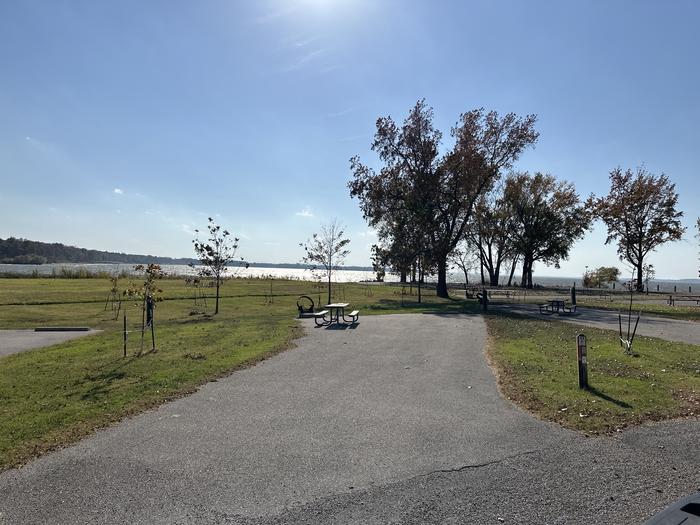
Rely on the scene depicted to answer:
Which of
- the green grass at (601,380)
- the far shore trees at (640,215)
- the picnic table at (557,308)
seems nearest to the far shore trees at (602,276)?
the far shore trees at (640,215)

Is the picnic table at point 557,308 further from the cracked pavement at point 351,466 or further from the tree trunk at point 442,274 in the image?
the cracked pavement at point 351,466

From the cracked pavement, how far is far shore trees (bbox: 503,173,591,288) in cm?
5427

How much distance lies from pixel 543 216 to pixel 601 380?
5350 centimetres

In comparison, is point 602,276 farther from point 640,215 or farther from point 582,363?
point 582,363

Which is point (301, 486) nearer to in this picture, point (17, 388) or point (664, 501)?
point (664, 501)

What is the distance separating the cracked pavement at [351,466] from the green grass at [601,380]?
17.5 inches

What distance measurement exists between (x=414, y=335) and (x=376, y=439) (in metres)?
9.55

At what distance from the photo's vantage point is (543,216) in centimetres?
5706

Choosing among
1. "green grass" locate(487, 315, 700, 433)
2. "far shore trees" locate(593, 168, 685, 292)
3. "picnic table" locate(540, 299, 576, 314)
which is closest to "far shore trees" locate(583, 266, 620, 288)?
"far shore trees" locate(593, 168, 685, 292)

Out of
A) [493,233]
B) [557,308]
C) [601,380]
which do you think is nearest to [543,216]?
[493,233]

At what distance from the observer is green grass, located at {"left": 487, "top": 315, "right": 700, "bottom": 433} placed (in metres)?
6.54

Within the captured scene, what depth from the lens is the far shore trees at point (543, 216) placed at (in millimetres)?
57094

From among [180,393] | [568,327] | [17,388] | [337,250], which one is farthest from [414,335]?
[337,250]

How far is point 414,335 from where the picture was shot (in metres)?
15.0
